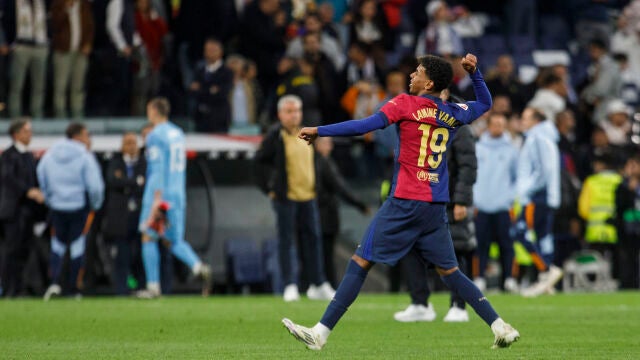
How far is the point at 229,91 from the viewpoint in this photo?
22.1 m

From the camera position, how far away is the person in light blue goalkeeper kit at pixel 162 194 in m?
17.5

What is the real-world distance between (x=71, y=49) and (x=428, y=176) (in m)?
13.2

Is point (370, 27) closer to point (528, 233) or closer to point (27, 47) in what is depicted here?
point (27, 47)

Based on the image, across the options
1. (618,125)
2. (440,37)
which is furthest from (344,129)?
(618,125)

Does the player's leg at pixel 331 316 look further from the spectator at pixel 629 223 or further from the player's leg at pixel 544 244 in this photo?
the spectator at pixel 629 223

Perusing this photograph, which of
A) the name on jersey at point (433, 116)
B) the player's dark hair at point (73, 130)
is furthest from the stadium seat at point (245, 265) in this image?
the name on jersey at point (433, 116)

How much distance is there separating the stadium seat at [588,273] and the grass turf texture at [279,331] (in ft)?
15.6

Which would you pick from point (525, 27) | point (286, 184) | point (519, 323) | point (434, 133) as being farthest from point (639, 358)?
point (525, 27)

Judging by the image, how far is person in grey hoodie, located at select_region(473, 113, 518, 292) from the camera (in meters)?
18.6

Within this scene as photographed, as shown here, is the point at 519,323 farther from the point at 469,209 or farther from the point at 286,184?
the point at 286,184

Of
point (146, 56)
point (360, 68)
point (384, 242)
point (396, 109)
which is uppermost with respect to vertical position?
point (146, 56)

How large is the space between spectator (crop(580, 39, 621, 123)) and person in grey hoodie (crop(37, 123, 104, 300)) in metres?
10.2

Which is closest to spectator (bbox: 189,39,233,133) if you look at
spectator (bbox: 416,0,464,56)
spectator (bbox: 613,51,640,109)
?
spectator (bbox: 416,0,464,56)

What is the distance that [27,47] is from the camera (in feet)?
72.9
